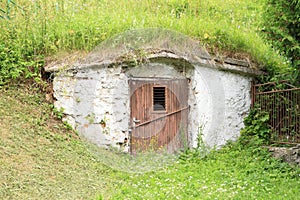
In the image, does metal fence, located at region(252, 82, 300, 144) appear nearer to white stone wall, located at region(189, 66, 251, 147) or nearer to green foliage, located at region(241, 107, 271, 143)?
green foliage, located at region(241, 107, 271, 143)

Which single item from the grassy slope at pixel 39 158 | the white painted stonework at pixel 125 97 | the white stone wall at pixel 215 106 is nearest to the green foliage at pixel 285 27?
the white painted stonework at pixel 125 97

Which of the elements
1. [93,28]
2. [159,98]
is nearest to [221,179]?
[159,98]

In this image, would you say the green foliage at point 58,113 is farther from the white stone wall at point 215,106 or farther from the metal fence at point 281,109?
the metal fence at point 281,109

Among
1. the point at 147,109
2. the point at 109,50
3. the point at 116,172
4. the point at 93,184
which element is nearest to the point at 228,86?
the point at 147,109

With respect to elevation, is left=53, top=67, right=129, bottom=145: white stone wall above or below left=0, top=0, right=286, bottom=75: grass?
below

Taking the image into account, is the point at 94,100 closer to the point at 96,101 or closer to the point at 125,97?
the point at 96,101

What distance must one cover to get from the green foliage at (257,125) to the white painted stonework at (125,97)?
234 mm

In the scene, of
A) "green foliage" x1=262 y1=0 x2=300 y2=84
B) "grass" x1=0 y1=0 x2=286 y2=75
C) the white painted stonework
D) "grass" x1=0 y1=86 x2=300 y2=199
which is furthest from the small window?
"green foliage" x1=262 y1=0 x2=300 y2=84

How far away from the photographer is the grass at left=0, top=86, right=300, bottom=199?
634cm

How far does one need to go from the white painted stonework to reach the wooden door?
0.16 metres

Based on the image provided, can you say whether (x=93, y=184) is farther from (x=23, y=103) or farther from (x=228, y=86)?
(x=228, y=86)

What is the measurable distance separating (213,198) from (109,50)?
14.0 feet

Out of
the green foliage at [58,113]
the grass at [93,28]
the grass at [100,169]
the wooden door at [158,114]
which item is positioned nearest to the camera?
the grass at [100,169]

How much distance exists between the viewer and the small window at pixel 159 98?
919cm
